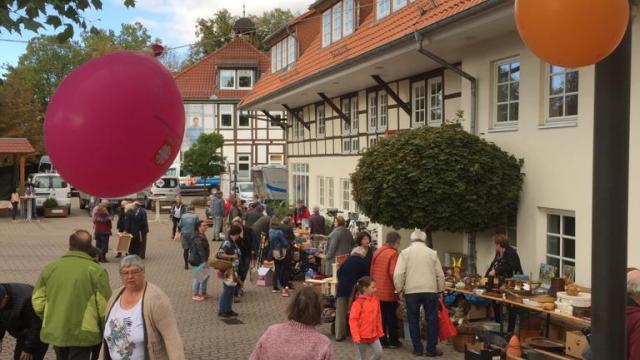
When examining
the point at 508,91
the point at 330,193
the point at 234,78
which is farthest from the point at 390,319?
the point at 234,78

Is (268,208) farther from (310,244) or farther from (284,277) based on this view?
(284,277)

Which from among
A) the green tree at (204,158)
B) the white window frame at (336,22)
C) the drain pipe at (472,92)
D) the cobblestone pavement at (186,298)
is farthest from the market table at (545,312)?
the green tree at (204,158)

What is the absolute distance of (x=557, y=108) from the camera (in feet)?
34.9

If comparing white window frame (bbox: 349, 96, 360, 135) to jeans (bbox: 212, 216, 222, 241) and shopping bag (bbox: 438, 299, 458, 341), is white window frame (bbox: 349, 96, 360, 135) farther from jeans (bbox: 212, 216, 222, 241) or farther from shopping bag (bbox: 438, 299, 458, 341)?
shopping bag (bbox: 438, 299, 458, 341)

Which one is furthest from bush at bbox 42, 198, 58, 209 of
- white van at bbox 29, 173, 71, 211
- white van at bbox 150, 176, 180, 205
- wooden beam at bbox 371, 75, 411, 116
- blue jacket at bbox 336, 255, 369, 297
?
blue jacket at bbox 336, 255, 369, 297

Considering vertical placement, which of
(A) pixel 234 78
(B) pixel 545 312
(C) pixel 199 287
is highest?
(A) pixel 234 78

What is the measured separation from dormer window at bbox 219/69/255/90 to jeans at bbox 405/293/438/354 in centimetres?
4145

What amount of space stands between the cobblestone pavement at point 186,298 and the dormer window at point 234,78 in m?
23.8

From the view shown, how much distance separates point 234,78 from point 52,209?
19.5 meters

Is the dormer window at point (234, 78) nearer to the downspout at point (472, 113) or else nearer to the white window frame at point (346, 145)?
the white window frame at point (346, 145)

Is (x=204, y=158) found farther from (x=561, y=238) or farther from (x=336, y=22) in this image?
(x=561, y=238)

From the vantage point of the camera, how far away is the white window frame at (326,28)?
21.8 metres

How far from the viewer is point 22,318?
5.77 m

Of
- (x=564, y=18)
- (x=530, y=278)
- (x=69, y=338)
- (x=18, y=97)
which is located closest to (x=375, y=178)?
(x=530, y=278)
